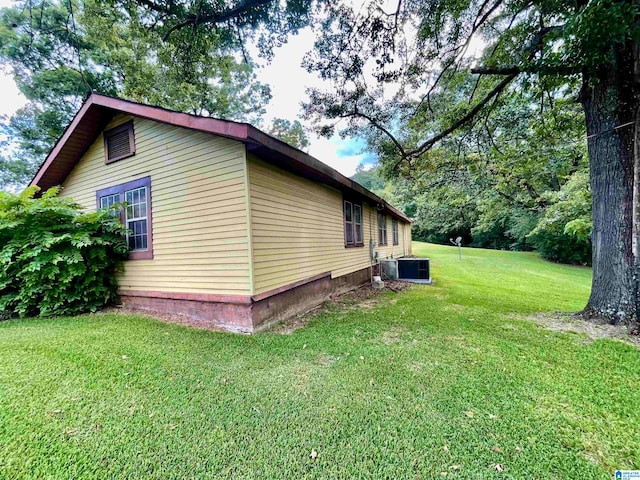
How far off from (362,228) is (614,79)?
666cm

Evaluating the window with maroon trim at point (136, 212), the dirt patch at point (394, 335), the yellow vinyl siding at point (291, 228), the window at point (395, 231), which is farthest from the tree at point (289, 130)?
the dirt patch at point (394, 335)

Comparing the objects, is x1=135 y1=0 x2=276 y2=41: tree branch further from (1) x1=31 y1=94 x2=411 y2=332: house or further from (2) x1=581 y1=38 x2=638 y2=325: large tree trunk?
(2) x1=581 y1=38 x2=638 y2=325: large tree trunk

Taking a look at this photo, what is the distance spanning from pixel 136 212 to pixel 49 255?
1647 mm

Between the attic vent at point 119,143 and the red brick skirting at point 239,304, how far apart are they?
10.1 ft

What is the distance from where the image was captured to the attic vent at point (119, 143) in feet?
18.8

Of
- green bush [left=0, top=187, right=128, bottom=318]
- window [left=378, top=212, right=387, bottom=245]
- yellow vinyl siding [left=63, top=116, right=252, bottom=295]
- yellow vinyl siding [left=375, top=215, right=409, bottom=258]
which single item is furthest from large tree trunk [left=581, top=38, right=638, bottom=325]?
green bush [left=0, top=187, right=128, bottom=318]

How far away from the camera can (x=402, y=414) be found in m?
2.26

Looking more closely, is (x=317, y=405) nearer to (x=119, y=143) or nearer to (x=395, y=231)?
(x=119, y=143)

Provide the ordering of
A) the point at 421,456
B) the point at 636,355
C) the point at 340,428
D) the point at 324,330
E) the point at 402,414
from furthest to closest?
the point at 324,330 < the point at 636,355 < the point at 402,414 < the point at 340,428 < the point at 421,456

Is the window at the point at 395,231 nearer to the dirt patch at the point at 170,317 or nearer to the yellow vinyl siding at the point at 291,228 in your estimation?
the yellow vinyl siding at the point at 291,228

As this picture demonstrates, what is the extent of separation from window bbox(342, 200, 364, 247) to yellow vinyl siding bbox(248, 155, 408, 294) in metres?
0.38

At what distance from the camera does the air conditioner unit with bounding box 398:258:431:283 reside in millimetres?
9695

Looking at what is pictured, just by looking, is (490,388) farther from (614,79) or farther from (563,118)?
(563,118)

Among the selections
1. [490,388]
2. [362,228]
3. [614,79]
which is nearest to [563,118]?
[614,79]
